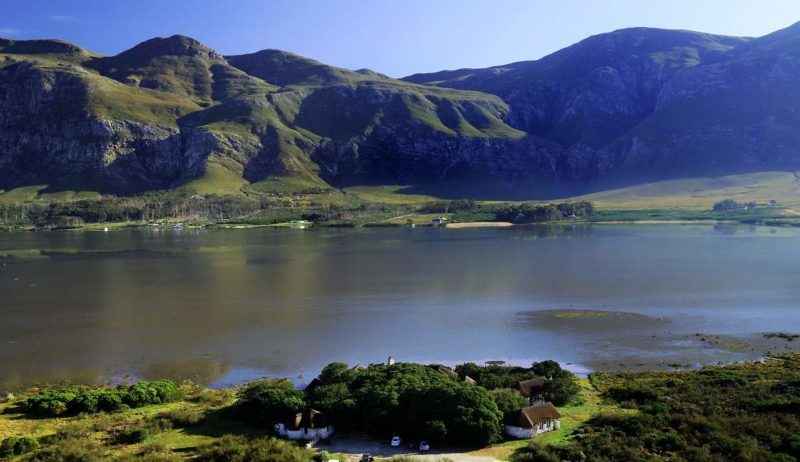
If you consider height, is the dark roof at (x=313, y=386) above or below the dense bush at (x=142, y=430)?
above

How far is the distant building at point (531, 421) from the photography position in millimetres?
33875

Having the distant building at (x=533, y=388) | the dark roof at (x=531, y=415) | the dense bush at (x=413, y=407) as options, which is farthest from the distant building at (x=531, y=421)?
the distant building at (x=533, y=388)

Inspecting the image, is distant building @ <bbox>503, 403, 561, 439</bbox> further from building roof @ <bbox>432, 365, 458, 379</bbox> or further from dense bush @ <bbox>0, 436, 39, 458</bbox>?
dense bush @ <bbox>0, 436, 39, 458</bbox>

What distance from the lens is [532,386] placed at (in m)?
39.8

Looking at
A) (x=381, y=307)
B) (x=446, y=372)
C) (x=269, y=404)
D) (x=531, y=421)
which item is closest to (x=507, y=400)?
(x=531, y=421)

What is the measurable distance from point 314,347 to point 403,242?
3682 inches

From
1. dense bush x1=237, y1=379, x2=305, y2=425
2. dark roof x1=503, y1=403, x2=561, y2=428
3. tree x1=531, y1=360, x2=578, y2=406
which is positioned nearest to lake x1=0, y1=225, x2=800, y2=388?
dense bush x1=237, y1=379, x2=305, y2=425

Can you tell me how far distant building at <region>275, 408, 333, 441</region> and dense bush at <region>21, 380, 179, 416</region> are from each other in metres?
10.9

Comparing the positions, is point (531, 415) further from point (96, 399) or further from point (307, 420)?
point (96, 399)

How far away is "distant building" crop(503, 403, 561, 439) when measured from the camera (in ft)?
111

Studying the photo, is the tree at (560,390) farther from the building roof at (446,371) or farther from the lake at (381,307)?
the lake at (381,307)

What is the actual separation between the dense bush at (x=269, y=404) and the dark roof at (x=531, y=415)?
11098 millimetres

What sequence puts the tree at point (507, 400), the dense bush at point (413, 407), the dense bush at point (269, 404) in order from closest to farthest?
the dense bush at point (413, 407) < the tree at point (507, 400) < the dense bush at point (269, 404)

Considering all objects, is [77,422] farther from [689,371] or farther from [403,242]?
[403,242]
